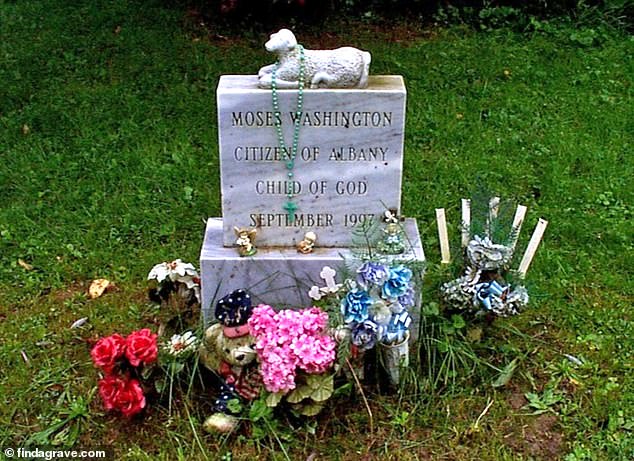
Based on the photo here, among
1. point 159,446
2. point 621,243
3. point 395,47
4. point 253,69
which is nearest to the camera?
point 159,446

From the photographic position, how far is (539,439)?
11.0 ft

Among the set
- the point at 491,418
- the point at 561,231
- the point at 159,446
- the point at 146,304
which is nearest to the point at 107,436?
the point at 159,446

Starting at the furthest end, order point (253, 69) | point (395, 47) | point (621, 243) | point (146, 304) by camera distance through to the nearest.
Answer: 1. point (395, 47)
2. point (253, 69)
3. point (621, 243)
4. point (146, 304)

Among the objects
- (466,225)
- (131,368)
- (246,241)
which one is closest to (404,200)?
(466,225)

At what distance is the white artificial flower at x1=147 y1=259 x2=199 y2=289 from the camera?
374 centimetres

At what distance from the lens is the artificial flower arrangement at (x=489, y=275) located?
3.49m

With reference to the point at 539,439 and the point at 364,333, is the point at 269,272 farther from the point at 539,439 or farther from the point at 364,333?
the point at 539,439

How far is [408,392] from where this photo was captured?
3.53 metres

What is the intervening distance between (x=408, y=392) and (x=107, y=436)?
1210mm

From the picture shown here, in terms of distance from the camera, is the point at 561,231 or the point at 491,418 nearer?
the point at 491,418

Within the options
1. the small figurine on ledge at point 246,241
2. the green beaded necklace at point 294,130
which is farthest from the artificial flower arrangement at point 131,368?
the green beaded necklace at point 294,130

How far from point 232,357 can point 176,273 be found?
0.57 m

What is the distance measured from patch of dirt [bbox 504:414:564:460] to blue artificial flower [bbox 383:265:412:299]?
738mm

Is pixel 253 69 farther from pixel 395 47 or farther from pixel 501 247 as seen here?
pixel 501 247
